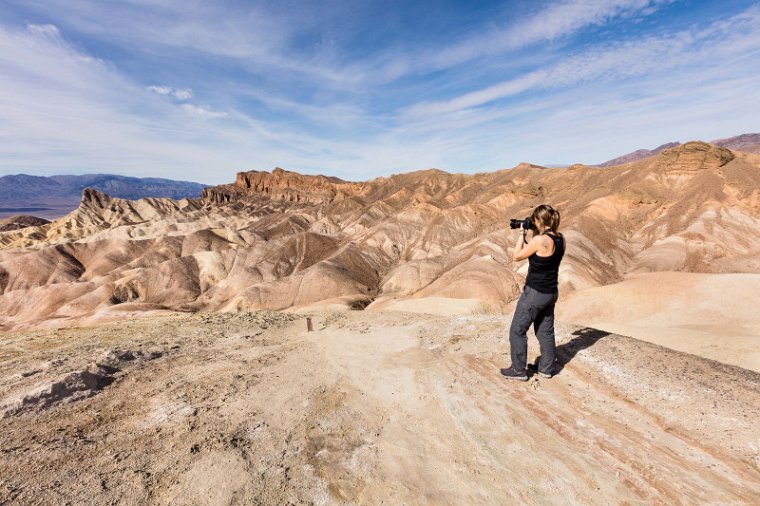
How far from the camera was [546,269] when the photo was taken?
4.62 metres

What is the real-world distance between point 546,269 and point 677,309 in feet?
59.2

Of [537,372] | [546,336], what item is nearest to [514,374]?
[537,372]

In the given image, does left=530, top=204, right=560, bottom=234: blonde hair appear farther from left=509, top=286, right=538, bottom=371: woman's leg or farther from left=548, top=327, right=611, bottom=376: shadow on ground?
left=548, top=327, right=611, bottom=376: shadow on ground

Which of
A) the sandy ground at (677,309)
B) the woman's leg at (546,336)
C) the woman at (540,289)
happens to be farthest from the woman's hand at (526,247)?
the sandy ground at (677,309)

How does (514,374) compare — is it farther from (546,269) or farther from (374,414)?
(374,414)

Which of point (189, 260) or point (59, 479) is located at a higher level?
point (59, 479)

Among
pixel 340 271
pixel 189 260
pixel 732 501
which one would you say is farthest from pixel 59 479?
pixel 189 260

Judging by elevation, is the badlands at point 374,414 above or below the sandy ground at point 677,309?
above

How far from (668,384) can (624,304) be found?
57.9 ft

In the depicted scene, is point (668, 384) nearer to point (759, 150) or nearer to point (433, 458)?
point (433, 458)

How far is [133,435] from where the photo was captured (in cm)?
440

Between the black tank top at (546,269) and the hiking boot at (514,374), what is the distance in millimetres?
1276

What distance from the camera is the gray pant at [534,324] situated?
15.8 ft

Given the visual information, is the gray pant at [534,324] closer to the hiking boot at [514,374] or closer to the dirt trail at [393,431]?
the hiking boot at [514,374]
